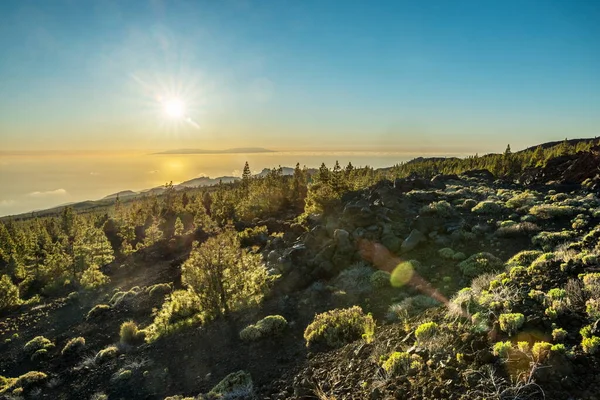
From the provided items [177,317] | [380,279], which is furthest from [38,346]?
[380,279]

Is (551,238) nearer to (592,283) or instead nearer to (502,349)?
(592,283)

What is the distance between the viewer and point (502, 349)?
8.91 meters

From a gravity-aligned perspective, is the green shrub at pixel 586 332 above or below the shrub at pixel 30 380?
above

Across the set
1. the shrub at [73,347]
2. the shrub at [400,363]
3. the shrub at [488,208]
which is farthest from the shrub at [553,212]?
the shrub at [73,347]

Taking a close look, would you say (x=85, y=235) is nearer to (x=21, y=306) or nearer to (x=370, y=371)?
(x=21, y=306)

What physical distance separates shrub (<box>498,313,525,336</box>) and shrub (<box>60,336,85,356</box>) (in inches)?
1048

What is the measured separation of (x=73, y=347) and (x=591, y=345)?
29202 mm

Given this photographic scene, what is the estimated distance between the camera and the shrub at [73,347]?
79.3 ft

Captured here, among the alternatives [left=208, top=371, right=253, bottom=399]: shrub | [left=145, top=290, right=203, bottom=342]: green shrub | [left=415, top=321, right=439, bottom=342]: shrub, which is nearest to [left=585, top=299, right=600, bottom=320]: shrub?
[left=415, top=321, right=439, bottom=342]: shrub

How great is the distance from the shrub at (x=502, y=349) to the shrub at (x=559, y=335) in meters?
1.14

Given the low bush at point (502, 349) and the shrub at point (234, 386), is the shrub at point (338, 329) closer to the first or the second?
the shrub at point (234, 386)

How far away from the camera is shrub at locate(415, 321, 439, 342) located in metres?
11.1

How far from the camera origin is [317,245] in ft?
91.3

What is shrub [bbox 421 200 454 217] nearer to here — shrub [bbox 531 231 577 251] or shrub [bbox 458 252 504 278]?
shrub [bbox 531 231 577 251]
